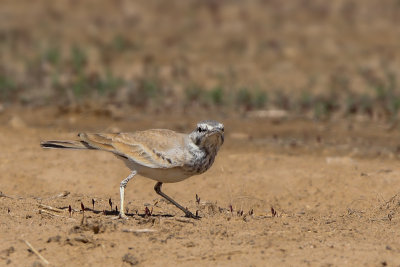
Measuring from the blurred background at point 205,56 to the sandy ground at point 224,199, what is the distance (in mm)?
1030

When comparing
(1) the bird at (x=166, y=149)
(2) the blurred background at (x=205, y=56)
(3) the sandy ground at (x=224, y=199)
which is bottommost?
(3) the sandy ground at (x=224, y=199)

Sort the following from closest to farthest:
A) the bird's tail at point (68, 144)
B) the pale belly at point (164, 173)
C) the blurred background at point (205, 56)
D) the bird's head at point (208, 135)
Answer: the bird's head at point (208, 135), the pale belly at point (164, 173), the bird's tail at point (68, 144), the blurred background at point (205, 56)

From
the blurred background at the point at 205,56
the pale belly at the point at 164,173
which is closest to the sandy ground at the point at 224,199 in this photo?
the pale belly at the point at 164,173

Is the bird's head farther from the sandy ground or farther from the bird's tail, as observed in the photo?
the bird's tail

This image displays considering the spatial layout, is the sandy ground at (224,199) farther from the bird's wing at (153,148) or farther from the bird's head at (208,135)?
the bird's head at (208,135)

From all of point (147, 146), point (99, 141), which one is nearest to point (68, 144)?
point (99, 141)

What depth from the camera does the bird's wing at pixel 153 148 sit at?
6.19 meters

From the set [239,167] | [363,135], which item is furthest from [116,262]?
[363,135]

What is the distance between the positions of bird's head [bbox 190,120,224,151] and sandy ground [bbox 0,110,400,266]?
0.68 metres

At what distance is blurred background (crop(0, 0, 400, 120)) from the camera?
1328 cm

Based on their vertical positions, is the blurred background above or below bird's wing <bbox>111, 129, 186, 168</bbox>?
above

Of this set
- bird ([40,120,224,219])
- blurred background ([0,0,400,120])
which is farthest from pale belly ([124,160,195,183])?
blurred background ([0,0,400,120])

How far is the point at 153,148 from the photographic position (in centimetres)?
633

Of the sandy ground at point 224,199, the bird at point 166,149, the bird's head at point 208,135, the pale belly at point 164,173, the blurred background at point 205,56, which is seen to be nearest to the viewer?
the sandy ground at point 224,199
